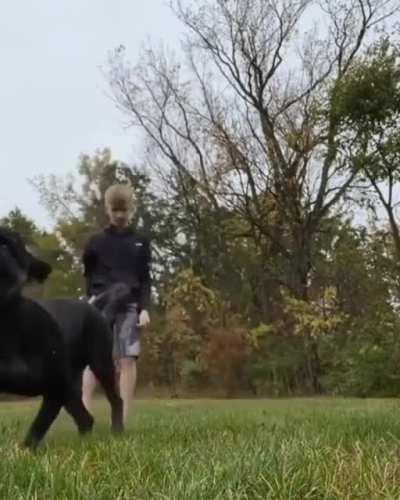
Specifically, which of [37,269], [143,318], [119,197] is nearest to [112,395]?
[143,318]

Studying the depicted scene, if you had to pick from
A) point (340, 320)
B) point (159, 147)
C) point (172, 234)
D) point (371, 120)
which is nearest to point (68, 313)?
point (371, 120)

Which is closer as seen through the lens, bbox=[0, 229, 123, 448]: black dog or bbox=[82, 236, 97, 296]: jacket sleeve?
bbox=[0, 229, 123, 448]: black dog

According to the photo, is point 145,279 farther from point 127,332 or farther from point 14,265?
point 14,265

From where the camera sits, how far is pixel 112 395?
207 inches

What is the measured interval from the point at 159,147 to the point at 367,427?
2715 cm

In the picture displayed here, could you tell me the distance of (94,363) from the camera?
16.1 feet

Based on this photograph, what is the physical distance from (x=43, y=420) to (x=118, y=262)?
1.79 metres

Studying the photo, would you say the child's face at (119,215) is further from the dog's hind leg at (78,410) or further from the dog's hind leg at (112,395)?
the dog's hind leg at (78,410)

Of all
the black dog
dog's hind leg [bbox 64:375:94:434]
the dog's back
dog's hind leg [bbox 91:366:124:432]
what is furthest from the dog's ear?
dog's hind leg [bbox 91:366:124:432]

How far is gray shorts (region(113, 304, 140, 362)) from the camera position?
235 inches

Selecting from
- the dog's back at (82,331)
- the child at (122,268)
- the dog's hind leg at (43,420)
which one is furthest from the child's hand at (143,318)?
the dog's hind leg at (43,420)

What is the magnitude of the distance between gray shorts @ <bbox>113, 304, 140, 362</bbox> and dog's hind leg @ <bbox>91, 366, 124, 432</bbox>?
0.70m

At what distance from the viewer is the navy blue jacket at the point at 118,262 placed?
5910 mm

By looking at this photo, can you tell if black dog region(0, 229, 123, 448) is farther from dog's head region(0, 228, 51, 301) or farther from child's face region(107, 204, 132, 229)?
child's face region(107, 204, 132, 229)
